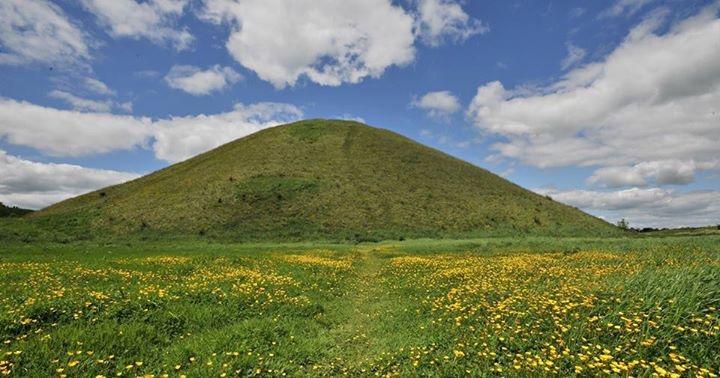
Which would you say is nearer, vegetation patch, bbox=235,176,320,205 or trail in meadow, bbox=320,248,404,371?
trail in meadow, bbox=320,248,404,371

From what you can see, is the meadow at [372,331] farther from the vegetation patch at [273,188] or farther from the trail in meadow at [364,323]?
the vegetation patch at [273,188]

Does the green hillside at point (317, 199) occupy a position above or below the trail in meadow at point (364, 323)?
above

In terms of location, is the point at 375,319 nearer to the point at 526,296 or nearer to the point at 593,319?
the point at 526,296

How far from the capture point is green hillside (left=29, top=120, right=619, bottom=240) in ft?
199

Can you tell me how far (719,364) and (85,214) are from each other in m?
77.7

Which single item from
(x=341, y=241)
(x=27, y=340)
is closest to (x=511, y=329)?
(x=27, y=340)

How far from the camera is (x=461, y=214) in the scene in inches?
2847

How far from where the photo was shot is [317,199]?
233 ft

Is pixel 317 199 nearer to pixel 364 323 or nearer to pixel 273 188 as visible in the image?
pixel 273 188

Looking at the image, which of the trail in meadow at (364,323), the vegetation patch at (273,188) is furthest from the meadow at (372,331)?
the vegetation patch at (273,188)

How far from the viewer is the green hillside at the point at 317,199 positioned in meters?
60.6

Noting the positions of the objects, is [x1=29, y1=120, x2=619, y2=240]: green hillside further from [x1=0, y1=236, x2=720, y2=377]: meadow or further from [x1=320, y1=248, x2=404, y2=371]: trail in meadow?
[x1=0, y1=236, x2=720, y2=377]: meadow

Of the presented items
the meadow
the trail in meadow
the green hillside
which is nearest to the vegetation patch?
the green hillside

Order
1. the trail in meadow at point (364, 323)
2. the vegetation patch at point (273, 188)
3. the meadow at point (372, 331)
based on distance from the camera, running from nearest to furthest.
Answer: the meadow at point (372, 331) < the trail in meadow at point (364, 323) < the vegetation patch at point (273, 188)
